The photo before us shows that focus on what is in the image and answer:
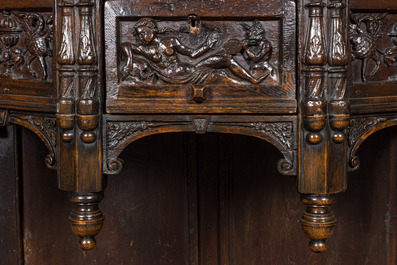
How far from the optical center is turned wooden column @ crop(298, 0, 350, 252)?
4.29 feet

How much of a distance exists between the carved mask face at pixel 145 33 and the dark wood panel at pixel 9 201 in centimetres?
66

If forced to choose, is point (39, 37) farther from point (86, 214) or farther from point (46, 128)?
point (86, 214)

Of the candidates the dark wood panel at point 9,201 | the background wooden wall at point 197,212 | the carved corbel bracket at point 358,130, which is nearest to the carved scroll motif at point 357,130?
the carved corbel bracket at point 358,130

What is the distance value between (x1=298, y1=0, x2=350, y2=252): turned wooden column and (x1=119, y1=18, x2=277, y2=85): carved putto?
0.26 ft

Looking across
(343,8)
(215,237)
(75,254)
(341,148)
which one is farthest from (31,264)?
(343,8)

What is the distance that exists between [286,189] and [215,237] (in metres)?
0.23

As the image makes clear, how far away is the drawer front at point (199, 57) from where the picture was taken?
134 centimetres

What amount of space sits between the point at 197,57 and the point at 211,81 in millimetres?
52

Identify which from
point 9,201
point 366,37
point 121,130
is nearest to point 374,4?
point 366,37

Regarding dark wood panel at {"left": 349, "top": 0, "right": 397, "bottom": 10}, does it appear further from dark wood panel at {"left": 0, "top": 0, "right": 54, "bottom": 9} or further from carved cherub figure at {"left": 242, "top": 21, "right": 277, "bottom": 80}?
dark wood panel at {"left": 0, "top": 0, "right": 54, "bottom": 9}

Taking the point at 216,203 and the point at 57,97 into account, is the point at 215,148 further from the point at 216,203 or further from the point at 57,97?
the point at 57,97

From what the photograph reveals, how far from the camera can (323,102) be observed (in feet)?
4.31

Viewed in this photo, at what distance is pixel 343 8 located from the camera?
132cm

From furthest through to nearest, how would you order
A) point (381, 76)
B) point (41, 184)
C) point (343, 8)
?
point (41, 184)
point (381, 76)
point (343, 8)
